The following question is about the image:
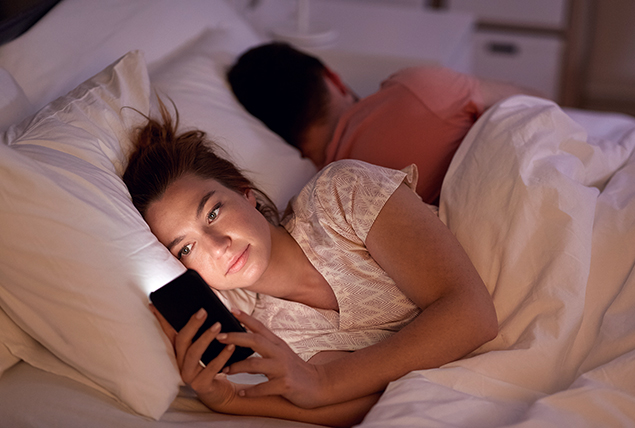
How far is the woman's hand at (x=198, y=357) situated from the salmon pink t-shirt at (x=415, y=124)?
63 cm

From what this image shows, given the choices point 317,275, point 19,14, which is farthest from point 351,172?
point 19,14

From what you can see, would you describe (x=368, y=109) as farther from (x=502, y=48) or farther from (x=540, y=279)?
(x=502, y=48)

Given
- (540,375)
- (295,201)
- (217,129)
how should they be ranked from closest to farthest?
(540,375) → (295,201) → (217,129)

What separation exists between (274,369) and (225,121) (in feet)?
2.15

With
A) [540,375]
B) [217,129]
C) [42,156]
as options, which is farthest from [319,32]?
[540,375]

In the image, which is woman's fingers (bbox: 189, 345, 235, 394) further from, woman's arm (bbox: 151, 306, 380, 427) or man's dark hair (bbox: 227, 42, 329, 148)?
man's dark hair (bbox: 227, 42, 329, 148)

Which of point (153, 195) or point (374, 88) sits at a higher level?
point (153, 195)

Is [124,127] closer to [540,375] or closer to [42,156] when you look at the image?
[42,156]

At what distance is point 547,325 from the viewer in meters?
0.85

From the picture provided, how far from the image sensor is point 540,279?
90 centimetres

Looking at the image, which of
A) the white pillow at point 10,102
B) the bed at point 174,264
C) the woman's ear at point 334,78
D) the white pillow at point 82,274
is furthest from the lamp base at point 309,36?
the white pillow at point 82,274

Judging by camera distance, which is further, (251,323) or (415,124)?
(415,124)

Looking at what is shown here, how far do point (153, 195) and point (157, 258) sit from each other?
0.17m

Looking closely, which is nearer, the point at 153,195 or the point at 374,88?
the point at 153,195
